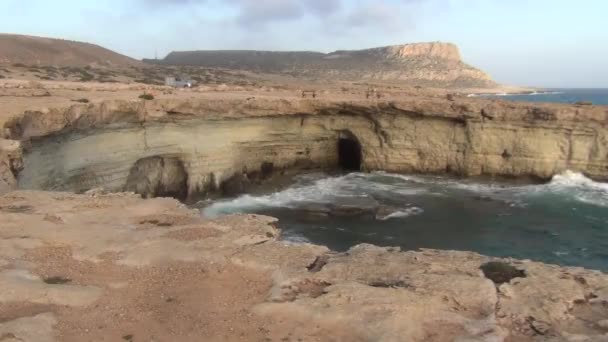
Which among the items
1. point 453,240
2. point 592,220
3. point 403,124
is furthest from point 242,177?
point 592,220

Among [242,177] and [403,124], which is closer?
[242,177]

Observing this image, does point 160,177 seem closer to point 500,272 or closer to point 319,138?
point 319,138

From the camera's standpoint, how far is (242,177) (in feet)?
96.4

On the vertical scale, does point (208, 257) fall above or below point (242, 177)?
above

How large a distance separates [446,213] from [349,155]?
37.7ft

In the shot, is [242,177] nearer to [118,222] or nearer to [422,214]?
[422,214]

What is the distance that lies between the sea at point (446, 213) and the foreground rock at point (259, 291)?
10555mm

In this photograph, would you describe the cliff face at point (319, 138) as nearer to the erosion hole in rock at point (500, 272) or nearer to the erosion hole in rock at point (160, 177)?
the erosion hole in rock at point (160, 177)

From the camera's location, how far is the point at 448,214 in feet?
79.3

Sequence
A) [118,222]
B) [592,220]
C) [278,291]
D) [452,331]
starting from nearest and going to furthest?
[452,331] < [278,291] < [118,222] < [592,220]

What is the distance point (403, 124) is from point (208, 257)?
2386 centimetres

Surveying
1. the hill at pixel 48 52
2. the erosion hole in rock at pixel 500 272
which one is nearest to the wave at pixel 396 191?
the erosion hole in rock at pixel 500 272

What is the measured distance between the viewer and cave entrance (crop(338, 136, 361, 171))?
111 feet

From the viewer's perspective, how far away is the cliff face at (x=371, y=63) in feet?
380
